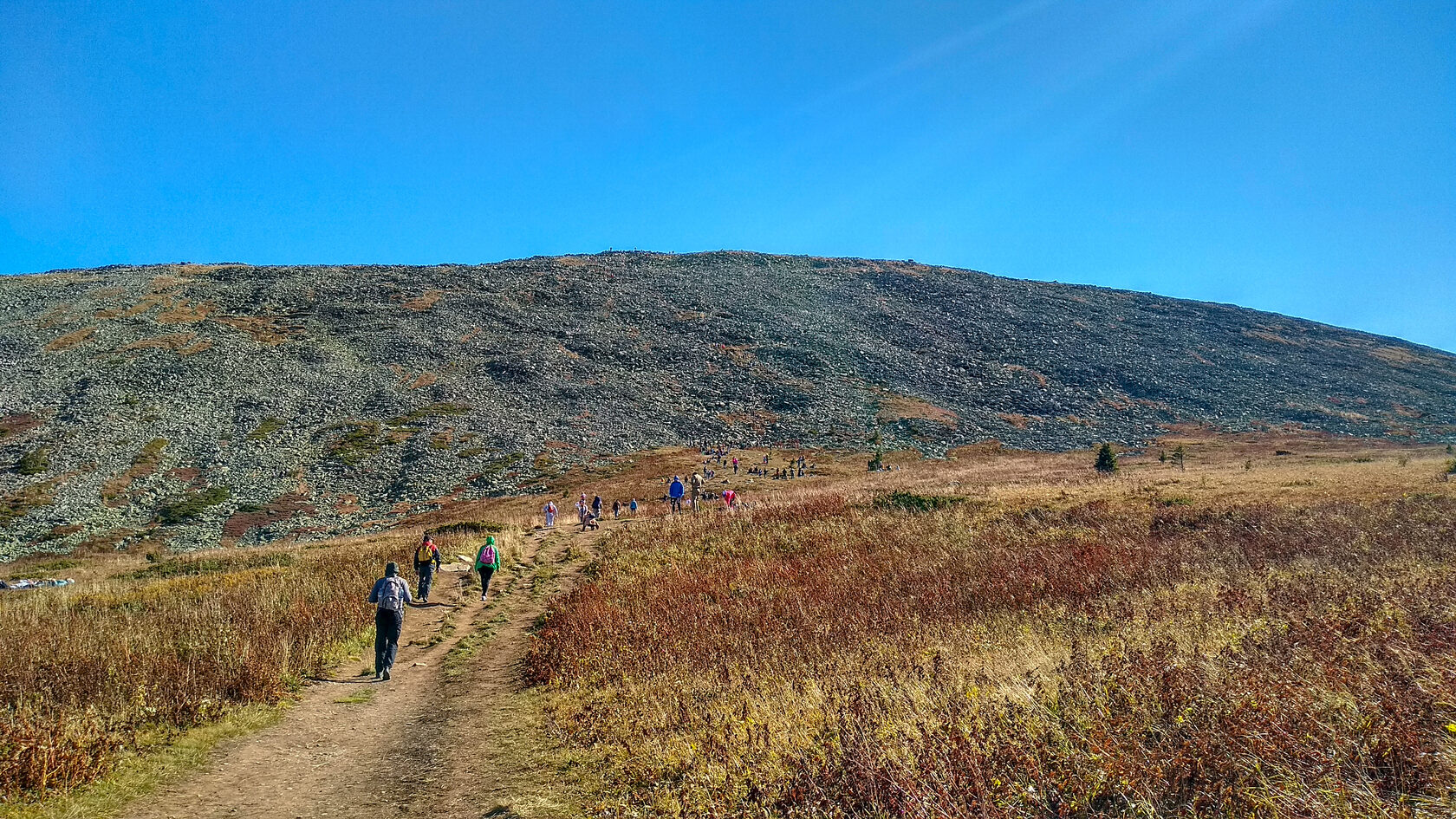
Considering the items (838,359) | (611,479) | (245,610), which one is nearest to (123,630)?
(245,610)

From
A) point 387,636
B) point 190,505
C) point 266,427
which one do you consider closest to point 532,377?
point 266,427

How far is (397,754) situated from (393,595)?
4039mm

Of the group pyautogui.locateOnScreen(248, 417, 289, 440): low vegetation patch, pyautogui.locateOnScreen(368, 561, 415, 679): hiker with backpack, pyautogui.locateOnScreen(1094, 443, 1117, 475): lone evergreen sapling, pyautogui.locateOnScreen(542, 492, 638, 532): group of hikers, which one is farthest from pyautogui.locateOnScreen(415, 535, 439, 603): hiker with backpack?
pyautogui.locateOnScreen(248, 417, 289, 440): low vegetation patch

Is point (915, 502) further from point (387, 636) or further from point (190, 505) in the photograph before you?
point (190, 505)

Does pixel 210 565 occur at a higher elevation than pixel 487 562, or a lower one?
lower

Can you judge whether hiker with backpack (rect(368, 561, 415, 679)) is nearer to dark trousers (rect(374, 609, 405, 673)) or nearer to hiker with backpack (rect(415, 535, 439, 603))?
dark trousers (rect(374, 609, 405, 673))

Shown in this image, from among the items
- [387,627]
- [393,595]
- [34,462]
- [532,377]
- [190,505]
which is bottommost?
[190,505]

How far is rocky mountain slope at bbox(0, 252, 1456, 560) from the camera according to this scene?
43.3 m

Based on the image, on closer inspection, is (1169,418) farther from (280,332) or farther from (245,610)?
(280,332)

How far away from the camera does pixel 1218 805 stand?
3.61m

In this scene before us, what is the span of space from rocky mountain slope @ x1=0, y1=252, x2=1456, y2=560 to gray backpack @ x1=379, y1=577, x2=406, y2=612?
98.9ft

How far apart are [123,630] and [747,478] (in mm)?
34662

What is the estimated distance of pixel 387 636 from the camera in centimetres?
1066

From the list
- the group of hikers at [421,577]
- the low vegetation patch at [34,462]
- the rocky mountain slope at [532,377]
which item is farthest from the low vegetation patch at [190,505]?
the group of hikers at [421,577]
